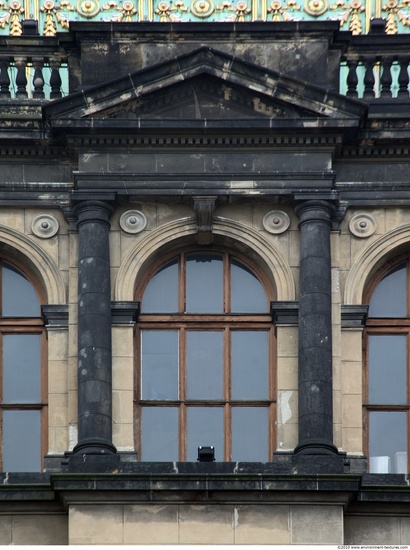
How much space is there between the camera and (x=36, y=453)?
3997 cm

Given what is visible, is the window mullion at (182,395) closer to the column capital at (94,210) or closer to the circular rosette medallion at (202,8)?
the column capital at (94,210)

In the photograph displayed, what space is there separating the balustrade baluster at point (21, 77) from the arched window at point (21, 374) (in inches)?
92.8

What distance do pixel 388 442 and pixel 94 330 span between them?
13.9 feet

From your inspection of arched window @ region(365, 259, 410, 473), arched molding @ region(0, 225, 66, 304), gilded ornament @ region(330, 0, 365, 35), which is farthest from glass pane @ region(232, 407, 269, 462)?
gilded ornament @ region(330, 0, 365, 35)

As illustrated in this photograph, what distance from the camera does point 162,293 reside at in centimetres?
4066

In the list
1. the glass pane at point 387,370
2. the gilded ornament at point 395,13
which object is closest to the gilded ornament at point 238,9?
the gilded ornament at point 395,13

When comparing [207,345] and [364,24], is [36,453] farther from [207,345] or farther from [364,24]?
[364,24]

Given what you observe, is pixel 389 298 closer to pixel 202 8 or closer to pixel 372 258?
pixel 372 258

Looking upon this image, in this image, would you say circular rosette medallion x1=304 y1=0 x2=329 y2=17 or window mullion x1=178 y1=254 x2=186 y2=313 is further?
circular rosette medallion x1=304 y1=0 x2=329 y2=17

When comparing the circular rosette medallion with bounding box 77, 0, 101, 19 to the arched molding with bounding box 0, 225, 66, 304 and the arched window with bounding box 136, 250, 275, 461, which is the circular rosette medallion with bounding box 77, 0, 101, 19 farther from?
the arched window with bounding box 136, 250, 275, 461

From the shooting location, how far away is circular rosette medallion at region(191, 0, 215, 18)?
141ft

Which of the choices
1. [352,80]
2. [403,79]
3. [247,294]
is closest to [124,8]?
[352,80]

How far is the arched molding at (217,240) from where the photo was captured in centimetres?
4022

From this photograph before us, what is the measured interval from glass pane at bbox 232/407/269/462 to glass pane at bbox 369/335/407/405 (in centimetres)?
153
